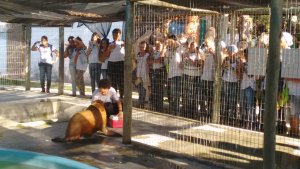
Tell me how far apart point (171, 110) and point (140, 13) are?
2773mm

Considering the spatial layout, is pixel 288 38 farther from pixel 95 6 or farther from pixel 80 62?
pixel 80 62

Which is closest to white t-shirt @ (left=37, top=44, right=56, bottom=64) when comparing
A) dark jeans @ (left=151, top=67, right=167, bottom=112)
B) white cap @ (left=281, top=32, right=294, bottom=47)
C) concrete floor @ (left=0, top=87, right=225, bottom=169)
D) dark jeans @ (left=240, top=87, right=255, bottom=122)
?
concrete floor @ (left=0, top=87, right=225, bottom=169)

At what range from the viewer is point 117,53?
461 inches

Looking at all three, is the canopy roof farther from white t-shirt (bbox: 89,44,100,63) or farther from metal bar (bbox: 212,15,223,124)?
metal bar (bbox: 212,15,223,124)

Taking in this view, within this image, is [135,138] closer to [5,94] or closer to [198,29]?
[198,29]

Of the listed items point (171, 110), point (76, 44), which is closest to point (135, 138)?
point (171, 110)

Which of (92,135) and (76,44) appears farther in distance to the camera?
(76,44)

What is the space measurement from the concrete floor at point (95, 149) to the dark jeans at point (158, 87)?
63.6 inches

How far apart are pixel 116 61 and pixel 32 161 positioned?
6.87m

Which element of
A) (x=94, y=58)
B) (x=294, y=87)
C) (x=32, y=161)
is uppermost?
(x=94, y=58)

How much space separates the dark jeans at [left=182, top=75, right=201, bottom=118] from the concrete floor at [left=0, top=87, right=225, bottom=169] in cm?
187

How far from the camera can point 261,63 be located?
747 centimetres

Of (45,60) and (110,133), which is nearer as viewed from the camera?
(110,133)

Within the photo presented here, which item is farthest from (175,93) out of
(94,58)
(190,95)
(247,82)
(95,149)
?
(94,58)
